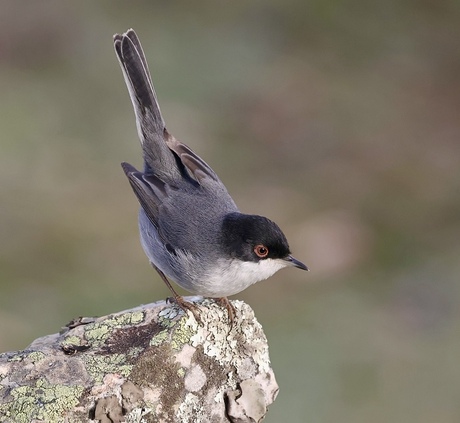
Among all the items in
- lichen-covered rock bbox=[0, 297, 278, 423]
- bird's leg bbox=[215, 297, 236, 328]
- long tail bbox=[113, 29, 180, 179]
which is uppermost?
long tail bbox=[113, 29, 180, 179]

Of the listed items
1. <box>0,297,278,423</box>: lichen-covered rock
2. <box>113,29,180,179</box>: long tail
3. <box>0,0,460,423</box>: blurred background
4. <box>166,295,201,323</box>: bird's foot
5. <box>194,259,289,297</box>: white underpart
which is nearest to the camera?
<box>0,297,278,423</box>: lichen-covered rock

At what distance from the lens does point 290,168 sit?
11.6 m

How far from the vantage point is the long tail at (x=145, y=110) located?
5.96 meters

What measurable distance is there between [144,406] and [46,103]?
9.12 metres

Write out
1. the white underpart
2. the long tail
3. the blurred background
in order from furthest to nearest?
the blurred background → the long tail → the white underpart

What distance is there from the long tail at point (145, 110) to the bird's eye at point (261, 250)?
110 cm

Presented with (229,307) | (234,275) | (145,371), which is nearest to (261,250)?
(234,275)

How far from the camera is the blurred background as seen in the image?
8625 millimetres

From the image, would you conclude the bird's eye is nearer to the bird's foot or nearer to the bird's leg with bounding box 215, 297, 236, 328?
the bird's leg with bounding box 215, 297, 236, 328

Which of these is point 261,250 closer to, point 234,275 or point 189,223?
point 234,275

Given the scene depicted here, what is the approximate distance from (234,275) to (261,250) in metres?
0.21

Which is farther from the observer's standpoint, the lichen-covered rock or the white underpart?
the white underpart

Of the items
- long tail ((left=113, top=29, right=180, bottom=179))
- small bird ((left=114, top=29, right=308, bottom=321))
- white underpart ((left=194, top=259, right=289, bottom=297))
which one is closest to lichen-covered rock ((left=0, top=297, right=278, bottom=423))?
small bird ((left=114, top=29, right=308, bottom=321))

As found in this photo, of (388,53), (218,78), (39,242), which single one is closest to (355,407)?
(39,242)
